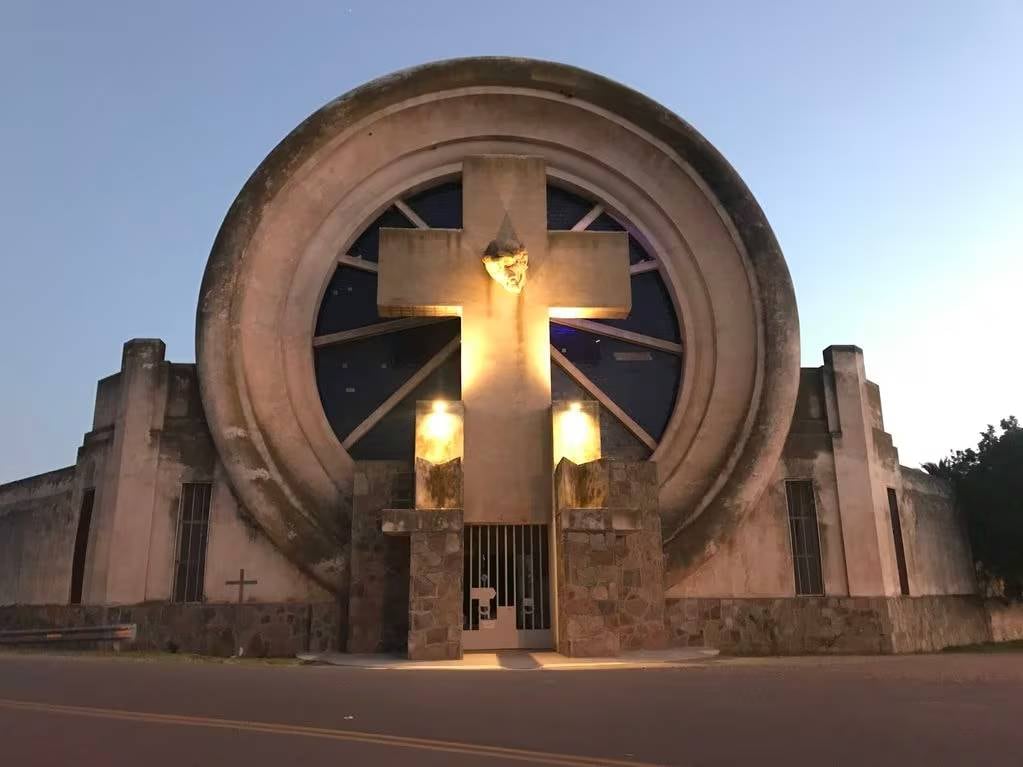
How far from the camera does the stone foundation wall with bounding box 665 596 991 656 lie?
12.5 m

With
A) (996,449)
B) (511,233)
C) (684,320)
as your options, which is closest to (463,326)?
(511,233)

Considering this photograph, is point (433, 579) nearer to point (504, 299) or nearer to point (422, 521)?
point (422, 521)

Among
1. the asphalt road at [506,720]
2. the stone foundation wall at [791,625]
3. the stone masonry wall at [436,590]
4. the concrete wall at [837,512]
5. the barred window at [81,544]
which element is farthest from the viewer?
the barred window at [81,544]

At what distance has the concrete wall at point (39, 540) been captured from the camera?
1352 centimetres

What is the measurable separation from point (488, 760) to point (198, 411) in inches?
444

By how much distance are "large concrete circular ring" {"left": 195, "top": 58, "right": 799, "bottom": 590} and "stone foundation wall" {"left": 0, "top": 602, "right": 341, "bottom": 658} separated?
773mm

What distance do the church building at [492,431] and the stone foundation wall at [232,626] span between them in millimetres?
45

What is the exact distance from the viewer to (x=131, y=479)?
12789 mm

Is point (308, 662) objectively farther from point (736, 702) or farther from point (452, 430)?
point (736, 702)

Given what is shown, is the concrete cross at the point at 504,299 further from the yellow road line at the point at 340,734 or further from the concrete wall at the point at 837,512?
the yellow road line at the point at 340,734

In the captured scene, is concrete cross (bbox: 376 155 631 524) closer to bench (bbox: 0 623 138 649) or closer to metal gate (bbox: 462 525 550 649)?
metal gate (bbox: 462 525 550 649)

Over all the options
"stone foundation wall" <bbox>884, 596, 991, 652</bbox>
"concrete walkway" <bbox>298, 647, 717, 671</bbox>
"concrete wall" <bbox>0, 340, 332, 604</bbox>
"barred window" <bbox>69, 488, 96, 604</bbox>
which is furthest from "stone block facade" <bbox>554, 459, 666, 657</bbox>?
"barred window" <bbox>69, 488, 96, 604</bbox>

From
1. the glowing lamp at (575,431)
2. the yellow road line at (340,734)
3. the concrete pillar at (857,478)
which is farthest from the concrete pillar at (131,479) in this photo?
the concrete pillar at (857,478)

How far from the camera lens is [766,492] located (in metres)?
13.4
